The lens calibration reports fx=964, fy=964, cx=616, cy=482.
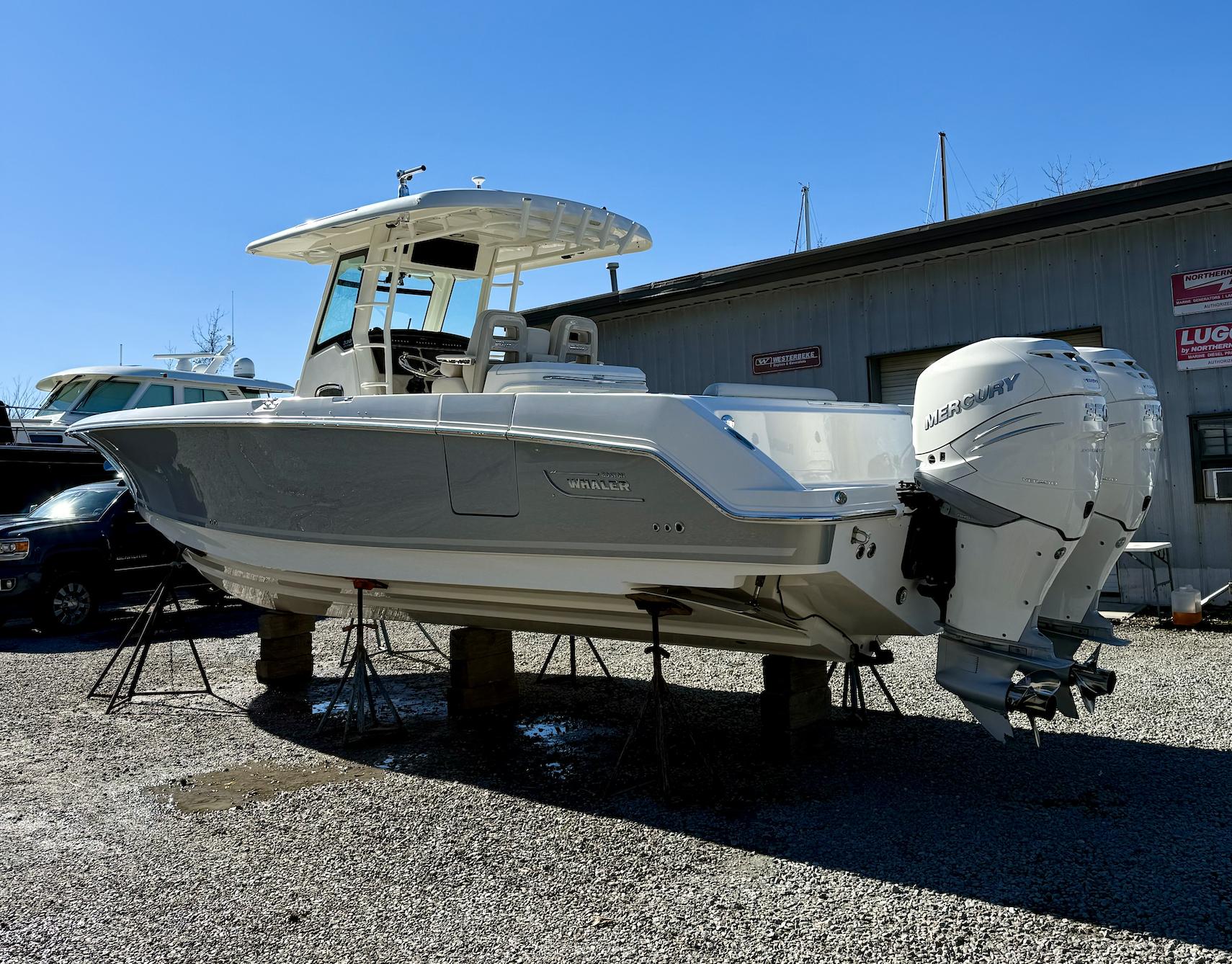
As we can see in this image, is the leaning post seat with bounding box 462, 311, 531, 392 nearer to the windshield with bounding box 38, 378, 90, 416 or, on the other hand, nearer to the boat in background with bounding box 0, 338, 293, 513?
the boat in background with bounding box 0, 338, 293, 513

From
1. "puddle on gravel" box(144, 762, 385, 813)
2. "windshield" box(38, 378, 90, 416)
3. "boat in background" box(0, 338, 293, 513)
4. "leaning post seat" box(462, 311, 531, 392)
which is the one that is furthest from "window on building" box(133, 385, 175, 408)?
"puddle on gravel" box(144, 762, 385, 813)

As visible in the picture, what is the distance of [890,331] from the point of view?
960 cm

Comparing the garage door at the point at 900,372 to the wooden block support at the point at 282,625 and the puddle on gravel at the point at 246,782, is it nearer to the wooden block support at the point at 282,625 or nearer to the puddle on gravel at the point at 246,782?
the wooden block support at the point at 282,625

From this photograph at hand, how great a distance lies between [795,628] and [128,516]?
7843 mm

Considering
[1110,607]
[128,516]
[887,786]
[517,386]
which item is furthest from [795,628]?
[128,516]

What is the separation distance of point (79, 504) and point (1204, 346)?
10337 mm

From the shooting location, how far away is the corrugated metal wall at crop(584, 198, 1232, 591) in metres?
7.89

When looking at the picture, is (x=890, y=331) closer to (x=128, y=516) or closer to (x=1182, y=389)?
(x=1182, y=389)

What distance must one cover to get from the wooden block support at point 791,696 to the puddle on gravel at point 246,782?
189 centimetres

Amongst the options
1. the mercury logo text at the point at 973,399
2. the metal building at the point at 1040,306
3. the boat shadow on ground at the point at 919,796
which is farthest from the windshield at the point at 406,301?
the metal building at the point at 1040,306

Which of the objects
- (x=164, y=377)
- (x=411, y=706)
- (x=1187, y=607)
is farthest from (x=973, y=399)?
(x=164, y=377)

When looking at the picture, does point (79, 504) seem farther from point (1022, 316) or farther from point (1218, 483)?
point (1218, 483)

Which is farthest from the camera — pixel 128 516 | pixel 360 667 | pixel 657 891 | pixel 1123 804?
pixel 128 516

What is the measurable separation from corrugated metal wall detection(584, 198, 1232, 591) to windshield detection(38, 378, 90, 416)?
8.67m
